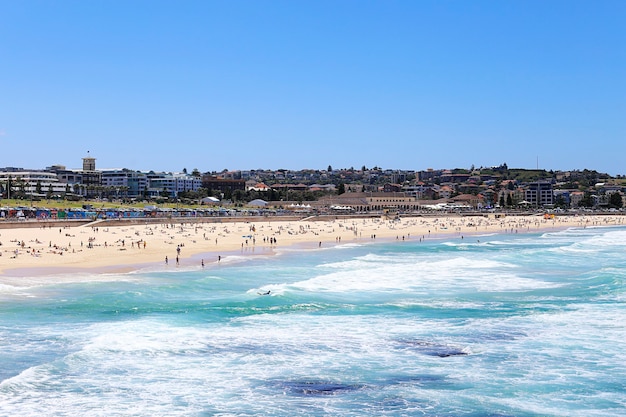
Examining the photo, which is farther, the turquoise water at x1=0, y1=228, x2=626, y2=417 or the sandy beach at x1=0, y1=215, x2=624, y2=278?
the sandy beach at x1=0, y1=215, x2=624, y2=278

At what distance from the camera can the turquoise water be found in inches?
514

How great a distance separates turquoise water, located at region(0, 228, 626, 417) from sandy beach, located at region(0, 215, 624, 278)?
223 inches

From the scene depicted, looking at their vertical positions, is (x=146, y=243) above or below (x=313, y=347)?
above

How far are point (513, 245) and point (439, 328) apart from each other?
35.3 meters

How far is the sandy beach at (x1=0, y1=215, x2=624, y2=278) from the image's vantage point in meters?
34.2

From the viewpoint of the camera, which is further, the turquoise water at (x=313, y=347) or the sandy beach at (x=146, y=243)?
the sandy beach at (x=146, y=243)

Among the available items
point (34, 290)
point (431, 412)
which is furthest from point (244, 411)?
point (34, 290)

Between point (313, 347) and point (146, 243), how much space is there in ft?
101

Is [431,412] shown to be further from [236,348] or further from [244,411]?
[236,348]

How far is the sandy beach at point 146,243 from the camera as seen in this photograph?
34.2 meters

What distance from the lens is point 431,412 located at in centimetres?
1248

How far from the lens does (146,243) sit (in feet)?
150

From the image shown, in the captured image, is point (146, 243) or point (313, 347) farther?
point (146, 243)

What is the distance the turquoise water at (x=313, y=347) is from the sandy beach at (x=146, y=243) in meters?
5.65
